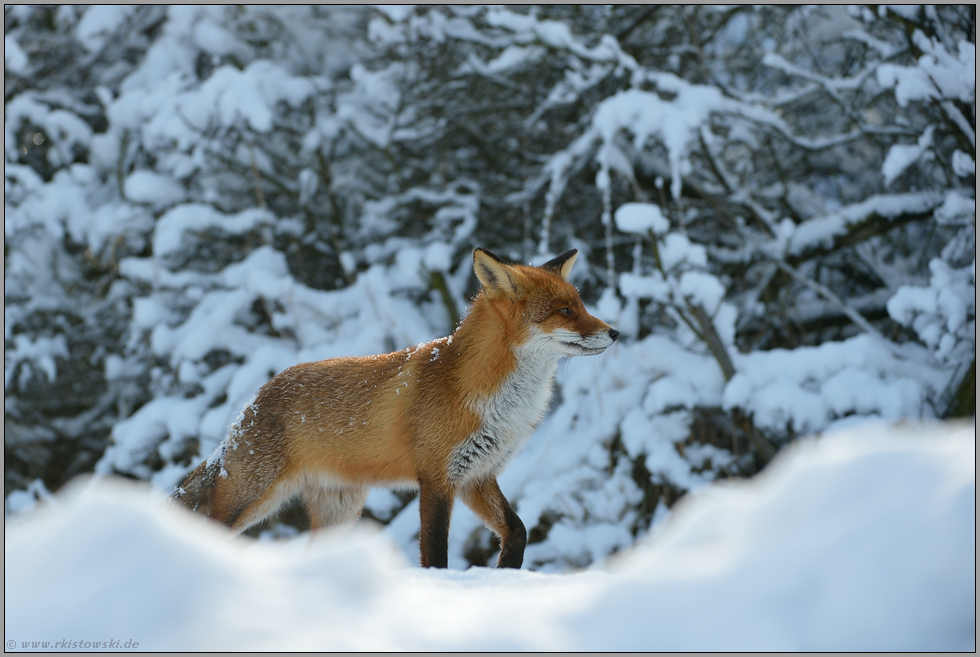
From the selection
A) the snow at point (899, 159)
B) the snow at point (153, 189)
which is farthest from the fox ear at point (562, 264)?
the snow at point (153, 189)

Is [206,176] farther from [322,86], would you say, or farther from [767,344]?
[767,344]

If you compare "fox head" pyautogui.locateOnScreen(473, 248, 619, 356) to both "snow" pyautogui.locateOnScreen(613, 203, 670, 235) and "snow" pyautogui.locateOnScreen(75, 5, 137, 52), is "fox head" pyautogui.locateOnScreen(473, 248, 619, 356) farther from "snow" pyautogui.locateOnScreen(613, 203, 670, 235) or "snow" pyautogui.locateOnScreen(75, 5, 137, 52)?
"snow" pyautogui.locateOnScreen(75, 5, 137, 52)

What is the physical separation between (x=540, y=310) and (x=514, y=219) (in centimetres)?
557

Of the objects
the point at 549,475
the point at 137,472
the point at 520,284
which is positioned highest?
the point at 520,284

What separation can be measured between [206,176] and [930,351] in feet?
24.7

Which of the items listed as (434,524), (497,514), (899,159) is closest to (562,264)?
(497,514)

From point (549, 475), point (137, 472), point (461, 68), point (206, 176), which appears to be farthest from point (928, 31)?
point (137, 472)

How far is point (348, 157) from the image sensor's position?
845cm

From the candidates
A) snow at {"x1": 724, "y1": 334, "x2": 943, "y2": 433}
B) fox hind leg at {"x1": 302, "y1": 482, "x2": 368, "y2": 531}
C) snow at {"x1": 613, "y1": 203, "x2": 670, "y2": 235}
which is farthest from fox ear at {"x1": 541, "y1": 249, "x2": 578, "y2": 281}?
snow at {"x1": 724, "y1": 334, "x2": 943, "y2": 433}

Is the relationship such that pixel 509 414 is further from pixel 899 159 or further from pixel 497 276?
pixel 899 159

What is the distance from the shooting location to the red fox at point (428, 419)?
111 inches

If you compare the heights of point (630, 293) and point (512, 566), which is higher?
point (512, 566)

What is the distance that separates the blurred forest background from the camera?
19.0 feet

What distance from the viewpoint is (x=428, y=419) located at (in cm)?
284
